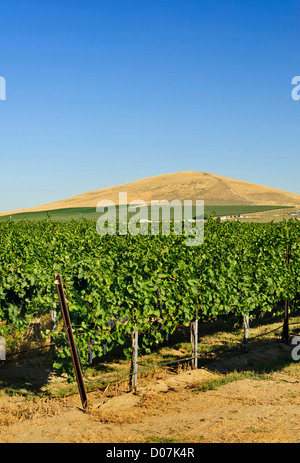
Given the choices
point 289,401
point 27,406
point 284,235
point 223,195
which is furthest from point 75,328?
point 223,195

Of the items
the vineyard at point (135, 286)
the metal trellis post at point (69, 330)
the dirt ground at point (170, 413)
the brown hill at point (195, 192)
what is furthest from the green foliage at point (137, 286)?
the brown hill at point (195, 192)

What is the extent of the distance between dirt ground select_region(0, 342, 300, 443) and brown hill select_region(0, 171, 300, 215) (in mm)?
82584

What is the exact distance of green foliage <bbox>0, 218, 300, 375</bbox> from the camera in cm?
901

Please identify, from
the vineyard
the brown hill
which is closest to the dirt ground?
the vineyard

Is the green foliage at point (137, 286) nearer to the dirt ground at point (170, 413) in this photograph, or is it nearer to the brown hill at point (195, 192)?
the dirt ground at point (170, 413)

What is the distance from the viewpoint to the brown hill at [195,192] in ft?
319

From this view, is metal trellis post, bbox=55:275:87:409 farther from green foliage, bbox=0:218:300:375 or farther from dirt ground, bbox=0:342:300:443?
green foliage, bbox=0:218:300:375

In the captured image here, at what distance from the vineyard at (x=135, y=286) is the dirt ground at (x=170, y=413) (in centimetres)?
94

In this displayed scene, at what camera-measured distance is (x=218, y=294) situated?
10602mm

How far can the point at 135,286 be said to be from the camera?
29.8 feet

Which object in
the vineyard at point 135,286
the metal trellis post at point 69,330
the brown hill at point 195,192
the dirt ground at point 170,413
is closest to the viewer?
the dirt ground at point 170,413

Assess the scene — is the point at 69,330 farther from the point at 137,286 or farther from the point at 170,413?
the point at 170,413

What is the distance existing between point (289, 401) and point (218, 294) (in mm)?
3153

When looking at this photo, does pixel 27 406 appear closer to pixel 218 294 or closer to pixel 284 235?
pixel 218 294
